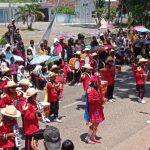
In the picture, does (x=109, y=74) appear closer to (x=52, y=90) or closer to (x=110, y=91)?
(x=110, y=91)

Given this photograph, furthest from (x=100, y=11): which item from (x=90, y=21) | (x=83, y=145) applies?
(x=83, y=145)

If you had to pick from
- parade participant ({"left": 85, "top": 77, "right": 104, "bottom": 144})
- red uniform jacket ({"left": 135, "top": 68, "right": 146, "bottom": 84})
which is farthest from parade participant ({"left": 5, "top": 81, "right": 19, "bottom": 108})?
red uniform jacket ({"left": 135, "top": 68, "right": 146, "bottom": 84})

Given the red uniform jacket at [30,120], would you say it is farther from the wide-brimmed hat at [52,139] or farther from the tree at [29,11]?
the tree at [29,11]

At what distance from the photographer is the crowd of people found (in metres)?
8.00

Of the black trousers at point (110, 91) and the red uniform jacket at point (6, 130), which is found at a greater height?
the red uniform jacket at point (6, 130)

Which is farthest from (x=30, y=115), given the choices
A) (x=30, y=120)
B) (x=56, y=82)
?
(x=56, y=82)

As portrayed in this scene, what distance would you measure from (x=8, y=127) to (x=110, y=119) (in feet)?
16.9

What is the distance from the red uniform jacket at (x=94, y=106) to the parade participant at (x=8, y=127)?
8.21 feet

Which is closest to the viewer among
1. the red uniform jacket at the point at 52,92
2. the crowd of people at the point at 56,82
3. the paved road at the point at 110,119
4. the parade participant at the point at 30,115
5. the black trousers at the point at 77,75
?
the crowd of people at the point at 56,82

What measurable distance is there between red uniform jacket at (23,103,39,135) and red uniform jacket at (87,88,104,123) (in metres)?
1.54

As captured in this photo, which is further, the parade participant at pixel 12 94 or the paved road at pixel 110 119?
the paved road at pixel 110 119

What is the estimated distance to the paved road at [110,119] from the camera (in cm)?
1081

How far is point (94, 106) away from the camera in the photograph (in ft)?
→ 33.1

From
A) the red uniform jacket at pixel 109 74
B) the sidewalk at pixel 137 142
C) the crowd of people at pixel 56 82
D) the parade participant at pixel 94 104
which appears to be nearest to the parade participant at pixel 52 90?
the crowd of people at pixel 56 82
